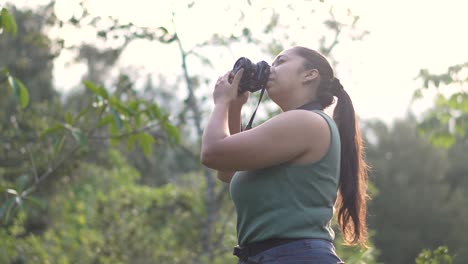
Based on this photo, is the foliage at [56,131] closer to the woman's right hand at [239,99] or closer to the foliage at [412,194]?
the woman's right hand at [239,99]

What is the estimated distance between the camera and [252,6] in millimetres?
5188

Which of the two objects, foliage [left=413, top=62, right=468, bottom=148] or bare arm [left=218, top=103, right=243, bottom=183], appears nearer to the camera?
bare arm [left=218, top=103, right=243, bottom=183]

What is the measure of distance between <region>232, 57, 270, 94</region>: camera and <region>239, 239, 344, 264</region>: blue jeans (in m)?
0.49

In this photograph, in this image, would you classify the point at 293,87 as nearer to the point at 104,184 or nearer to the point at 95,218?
the point at 95,218

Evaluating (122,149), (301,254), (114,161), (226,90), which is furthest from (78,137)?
(122,149)

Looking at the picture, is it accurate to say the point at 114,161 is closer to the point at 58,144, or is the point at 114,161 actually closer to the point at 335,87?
the point at 58,144

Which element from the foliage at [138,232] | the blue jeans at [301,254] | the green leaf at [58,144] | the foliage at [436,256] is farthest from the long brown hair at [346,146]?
the foliage at [138,232]

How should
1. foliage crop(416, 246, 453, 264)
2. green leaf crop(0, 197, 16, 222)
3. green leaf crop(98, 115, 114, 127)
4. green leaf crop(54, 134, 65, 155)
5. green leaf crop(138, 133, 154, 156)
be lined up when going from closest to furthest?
foliage crop(416, 246, 453, 264)
green leaf crop(0, 197, 16, 222)
green leaf crop(54, 134, 65, 155)
green leaf crop(98, 115, 114, 127)
green leaf crop(138, 133, 154, 156)

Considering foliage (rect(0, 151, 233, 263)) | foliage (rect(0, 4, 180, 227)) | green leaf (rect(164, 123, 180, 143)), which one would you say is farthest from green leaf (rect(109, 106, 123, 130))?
foliage (rect(0, 151, 233, 263))

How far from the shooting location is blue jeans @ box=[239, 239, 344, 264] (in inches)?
83.3

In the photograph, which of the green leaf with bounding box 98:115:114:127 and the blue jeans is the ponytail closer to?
the blue jeans

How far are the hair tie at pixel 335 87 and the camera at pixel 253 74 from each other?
237mm

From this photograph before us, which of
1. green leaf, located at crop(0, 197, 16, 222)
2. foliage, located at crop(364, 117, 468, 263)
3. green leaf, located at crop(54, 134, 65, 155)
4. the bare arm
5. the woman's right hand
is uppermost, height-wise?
the woman's right hand

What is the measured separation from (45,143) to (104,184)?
848 cm
